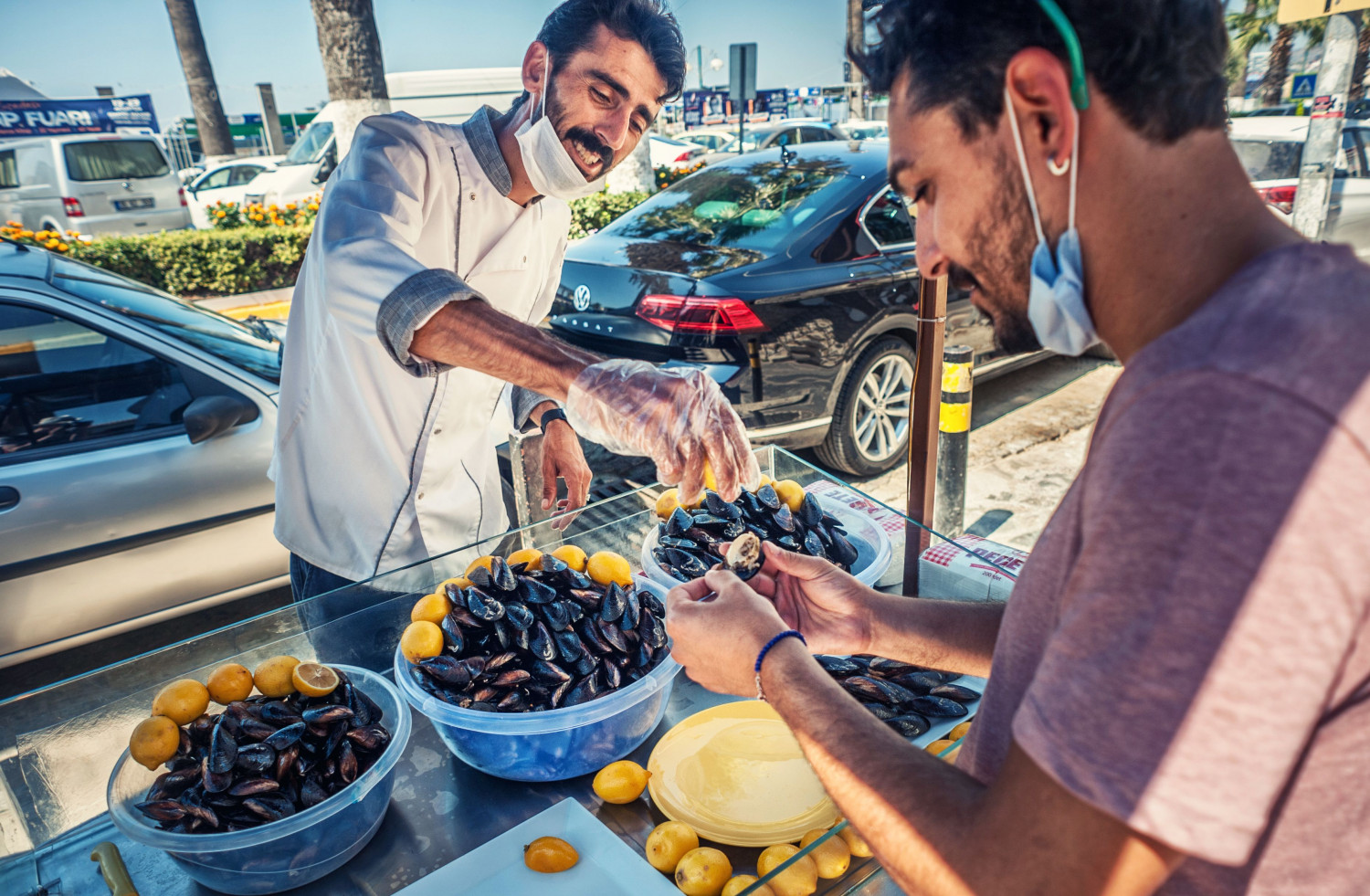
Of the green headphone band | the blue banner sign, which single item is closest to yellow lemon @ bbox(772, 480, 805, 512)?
the green headphone band

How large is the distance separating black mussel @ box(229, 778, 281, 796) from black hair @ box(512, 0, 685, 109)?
6.10 feet

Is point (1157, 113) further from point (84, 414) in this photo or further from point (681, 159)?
point (681, 159)

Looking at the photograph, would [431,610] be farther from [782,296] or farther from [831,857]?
[782,296]

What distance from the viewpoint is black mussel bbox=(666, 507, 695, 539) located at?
6.87 feet

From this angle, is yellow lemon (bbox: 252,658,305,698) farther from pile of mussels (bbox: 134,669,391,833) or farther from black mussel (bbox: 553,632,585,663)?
black mussel (bbox: 553,632,585,663)

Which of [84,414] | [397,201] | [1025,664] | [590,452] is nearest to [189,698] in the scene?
[397,201]

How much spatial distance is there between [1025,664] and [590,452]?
467cm

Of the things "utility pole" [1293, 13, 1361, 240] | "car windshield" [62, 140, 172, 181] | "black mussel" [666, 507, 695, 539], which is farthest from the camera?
"car windshield" [62, 140, 172, 181]

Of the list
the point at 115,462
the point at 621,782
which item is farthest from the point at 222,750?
the point at 115,462

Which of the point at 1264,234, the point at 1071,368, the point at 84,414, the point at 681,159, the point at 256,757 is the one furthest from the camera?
the point at 681,159

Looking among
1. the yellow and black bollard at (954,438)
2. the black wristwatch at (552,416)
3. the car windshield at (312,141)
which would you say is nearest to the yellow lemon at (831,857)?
the black wristwatch at (552,416)

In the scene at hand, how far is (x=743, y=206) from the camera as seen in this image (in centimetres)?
530

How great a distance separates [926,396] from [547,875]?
6.70ft

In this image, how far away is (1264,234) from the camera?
855 millimetres
